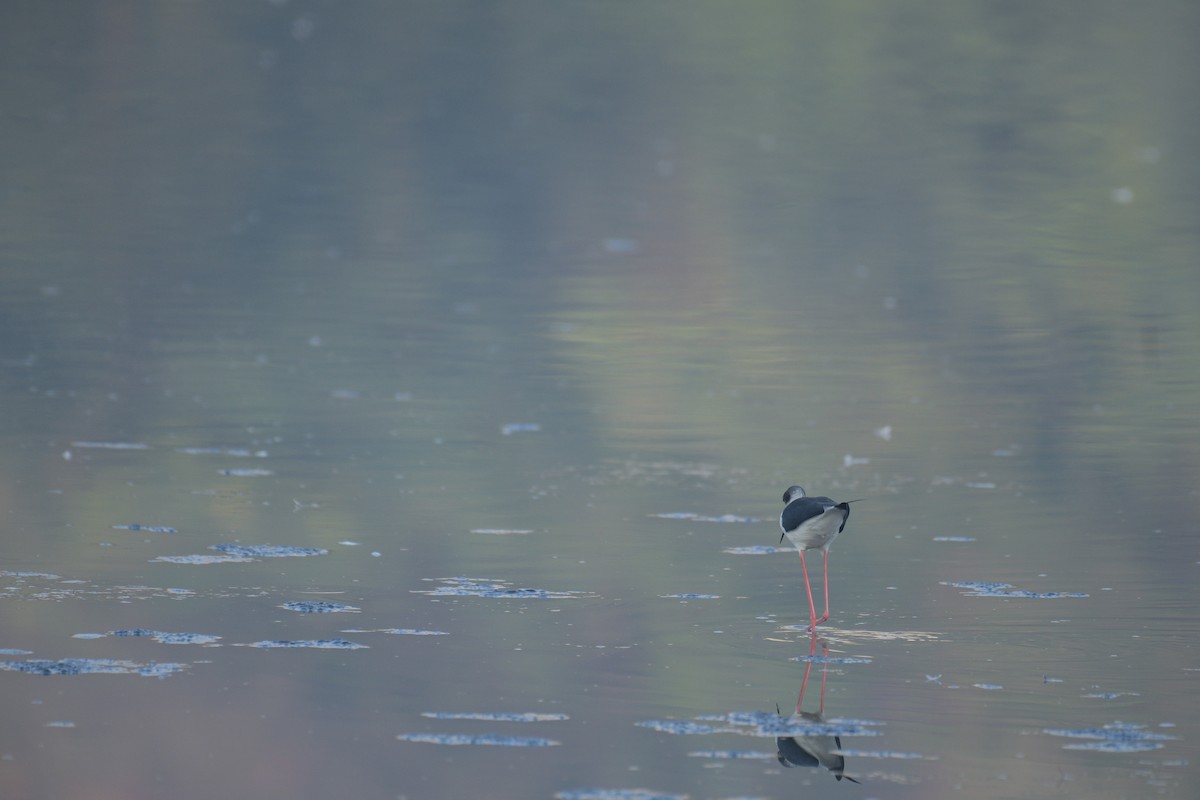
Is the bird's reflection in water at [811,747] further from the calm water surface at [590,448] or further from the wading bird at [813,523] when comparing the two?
the wading bird at [813,523]

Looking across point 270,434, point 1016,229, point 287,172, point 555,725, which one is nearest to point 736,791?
point 555,725

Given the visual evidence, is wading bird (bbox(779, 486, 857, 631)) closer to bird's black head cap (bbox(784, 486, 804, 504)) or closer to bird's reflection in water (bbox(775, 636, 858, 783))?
bird's black head cap (bbox(784, 486, 804, 504))

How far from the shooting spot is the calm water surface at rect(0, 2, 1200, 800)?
5.60 m

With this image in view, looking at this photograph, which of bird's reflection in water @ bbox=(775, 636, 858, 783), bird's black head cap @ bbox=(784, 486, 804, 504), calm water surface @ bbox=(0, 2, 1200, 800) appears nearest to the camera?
bird's reflection in water @ bbox=(775, 636, 858, 783)

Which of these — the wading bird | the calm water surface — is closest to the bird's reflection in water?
the calm water surface

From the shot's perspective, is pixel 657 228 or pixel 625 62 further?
pixel 625 62

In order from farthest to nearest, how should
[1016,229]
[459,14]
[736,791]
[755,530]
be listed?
[459,14] < [1016,229] < [755,530] < [736,791]

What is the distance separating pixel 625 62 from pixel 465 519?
81.3ft

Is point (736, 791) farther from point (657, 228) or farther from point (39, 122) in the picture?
point (39, 122)

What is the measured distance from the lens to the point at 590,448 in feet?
35.2

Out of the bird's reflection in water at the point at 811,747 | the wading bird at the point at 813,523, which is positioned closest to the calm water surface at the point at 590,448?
the bird's reflection in water at the point at 811,747

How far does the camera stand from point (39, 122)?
2714 cm

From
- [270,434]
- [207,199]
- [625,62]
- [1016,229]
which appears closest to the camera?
[270,434]

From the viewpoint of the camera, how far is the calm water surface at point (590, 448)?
5.60 meters
